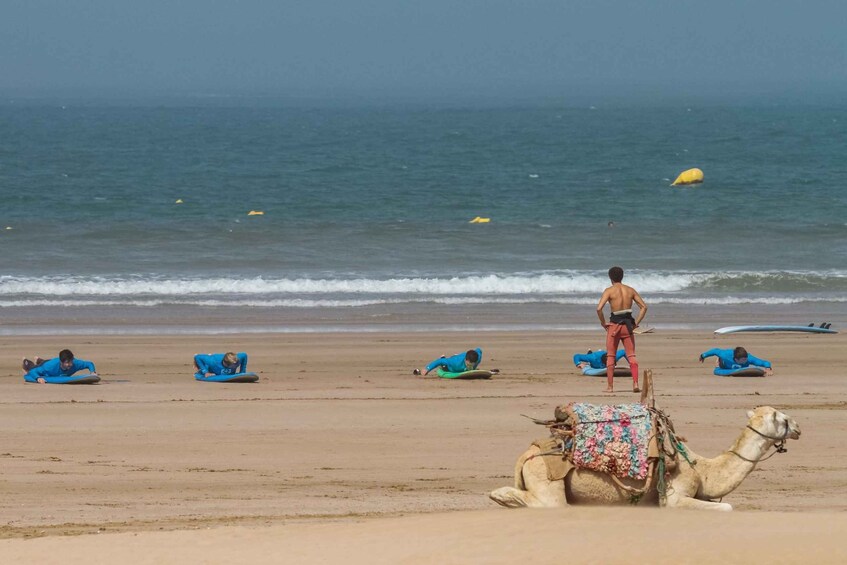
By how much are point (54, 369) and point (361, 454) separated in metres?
5.57

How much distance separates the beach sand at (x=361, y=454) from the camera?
7227mm

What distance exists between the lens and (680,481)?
799 cm

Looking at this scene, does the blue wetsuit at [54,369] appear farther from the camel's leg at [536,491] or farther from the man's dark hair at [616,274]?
the camel's leg at [536,491]

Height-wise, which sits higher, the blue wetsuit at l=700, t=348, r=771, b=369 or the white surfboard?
the white surfboard

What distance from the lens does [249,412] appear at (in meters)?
13.3

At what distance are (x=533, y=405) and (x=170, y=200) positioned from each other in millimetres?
33696

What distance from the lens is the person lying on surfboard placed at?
1566cm

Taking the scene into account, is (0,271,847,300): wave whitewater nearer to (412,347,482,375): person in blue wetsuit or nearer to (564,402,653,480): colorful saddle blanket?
(412,347,482,375): person in blue wetsuit

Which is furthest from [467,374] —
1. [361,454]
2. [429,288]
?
[429,288]

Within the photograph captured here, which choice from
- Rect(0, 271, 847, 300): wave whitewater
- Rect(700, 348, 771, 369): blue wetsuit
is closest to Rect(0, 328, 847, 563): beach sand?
Rect(700, 348, 771, 369): blue wetsuit

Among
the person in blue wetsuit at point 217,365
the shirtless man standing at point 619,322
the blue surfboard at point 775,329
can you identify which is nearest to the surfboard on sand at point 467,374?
the shirtless man standing at point 619,322

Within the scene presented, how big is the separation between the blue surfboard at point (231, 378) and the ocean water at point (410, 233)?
5248 mm

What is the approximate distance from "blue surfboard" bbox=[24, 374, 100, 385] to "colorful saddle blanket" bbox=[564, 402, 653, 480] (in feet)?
28.9

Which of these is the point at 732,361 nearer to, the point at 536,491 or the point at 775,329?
the point at 775,329
